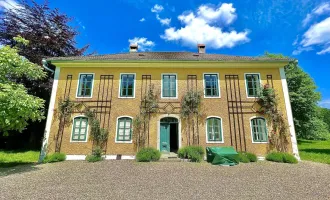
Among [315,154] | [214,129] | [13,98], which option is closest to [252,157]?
[214,129]

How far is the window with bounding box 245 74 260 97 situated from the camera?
11156 mm

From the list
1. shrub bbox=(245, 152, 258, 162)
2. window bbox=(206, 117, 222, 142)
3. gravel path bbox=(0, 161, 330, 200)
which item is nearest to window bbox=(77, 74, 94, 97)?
gravel path bbox=(0, 161, 330, 200)

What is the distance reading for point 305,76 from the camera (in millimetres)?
21375

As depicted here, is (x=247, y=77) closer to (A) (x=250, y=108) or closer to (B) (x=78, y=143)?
→ (A) (x=250, y=108)

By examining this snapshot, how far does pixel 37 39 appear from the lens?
575 inches

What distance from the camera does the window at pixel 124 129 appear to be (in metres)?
10.5

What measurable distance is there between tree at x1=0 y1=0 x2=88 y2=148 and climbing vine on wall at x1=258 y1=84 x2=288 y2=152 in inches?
628

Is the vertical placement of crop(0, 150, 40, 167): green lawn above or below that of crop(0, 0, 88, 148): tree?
below

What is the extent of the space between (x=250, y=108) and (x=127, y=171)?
8.33 metres

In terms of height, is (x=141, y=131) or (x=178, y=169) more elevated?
(x=141, y=131)

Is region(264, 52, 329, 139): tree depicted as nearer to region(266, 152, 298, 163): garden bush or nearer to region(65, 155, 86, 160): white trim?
region(266, 152, 298, 163): garden bush

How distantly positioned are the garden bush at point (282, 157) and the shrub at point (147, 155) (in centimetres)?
645

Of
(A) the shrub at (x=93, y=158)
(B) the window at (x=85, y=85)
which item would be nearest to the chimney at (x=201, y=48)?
(B) the window at (x=85, y=85)

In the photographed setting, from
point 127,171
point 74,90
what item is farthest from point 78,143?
point 127,171
